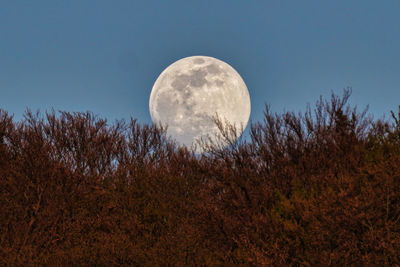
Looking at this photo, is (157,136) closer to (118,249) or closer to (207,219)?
(207,219)

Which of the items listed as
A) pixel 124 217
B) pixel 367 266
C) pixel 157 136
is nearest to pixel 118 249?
pixel 124 217

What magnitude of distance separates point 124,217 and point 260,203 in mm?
6131

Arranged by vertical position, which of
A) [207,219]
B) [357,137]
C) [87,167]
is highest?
[87,167]

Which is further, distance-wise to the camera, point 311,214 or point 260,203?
point 260,203

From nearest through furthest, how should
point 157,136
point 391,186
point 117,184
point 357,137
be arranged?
point 391,186 < point 357,137 < point 117,184 < point 157,136

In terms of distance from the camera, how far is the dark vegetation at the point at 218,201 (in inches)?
503

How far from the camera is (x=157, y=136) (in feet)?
105

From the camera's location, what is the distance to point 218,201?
18734 mm

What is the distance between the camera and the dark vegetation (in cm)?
1277

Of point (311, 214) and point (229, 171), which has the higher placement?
point (229, 171)

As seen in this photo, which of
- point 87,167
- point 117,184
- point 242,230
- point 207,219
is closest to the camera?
point 242,230

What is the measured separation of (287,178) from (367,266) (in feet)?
24.5

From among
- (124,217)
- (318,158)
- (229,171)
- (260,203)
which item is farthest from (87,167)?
(318,158)

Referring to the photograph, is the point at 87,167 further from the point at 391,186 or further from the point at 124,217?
the point at 391,186
